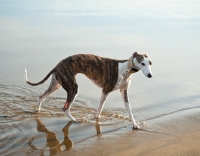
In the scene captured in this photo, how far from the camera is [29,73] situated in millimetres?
9219

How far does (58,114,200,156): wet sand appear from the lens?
4793mm

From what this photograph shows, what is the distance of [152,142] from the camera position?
17.2 feet

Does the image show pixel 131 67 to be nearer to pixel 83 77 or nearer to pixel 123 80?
pixel 123 80

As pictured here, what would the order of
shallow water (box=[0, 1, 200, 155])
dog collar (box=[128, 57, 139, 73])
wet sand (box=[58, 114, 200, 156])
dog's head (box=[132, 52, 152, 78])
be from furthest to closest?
dog collar (box=[128, 57, 139, 73]), dog's head (box=[132, 52, 152, 78]), shallow water (box=[0, 1, 200, 155]), wet sand (box=[58, 114, 200, 156])

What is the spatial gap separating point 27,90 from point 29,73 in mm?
1286

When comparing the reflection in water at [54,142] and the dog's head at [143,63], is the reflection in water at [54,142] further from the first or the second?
the dog's head at [143,63]

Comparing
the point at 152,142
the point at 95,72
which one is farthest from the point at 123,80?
the point at 152,142

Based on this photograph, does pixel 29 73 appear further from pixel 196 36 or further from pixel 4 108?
pixel 196 36

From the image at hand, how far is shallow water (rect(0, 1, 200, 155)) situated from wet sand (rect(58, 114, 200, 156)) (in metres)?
0.25

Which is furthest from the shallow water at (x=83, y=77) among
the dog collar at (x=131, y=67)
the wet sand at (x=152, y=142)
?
the dog collar at (x=131, y=67)

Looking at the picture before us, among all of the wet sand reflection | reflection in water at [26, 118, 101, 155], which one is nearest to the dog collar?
reflection in water at [26, 118, 101, 155]

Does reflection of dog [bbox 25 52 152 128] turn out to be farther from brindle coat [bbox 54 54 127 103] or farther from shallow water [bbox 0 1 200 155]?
shallow water [bbox 0 1 200 155]

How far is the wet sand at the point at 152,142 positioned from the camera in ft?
15.7

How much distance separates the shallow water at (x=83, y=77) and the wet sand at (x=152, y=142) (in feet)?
→ 0.82
